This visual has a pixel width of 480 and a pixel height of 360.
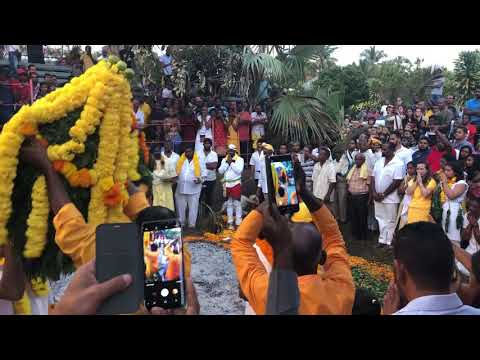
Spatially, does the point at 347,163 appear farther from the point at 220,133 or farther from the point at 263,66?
the point at 263,66

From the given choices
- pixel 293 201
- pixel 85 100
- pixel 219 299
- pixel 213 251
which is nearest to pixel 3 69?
pixel 213 251

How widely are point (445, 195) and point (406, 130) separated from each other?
65.9 inches

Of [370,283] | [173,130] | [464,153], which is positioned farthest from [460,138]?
[173,130]

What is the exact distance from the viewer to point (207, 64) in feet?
21.9

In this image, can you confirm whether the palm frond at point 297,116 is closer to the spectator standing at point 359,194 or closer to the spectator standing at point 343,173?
the spectator standing at point 343,173

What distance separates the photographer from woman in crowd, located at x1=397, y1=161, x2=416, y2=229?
612 cm

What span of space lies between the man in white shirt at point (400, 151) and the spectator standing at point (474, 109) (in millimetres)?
971

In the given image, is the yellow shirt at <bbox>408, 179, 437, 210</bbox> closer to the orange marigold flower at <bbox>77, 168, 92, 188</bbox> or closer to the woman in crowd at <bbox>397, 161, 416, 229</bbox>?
the woman in crowd at <bbox>397, 161, 416, 229</bbox>

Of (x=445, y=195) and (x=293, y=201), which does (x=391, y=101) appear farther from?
(x=293, y=201)

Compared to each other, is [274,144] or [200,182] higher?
[274,144]

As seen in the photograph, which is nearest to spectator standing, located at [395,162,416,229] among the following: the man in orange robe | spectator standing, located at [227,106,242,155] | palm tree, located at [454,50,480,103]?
palm tree, located at [454,50,480,103]

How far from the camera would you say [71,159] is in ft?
6.83

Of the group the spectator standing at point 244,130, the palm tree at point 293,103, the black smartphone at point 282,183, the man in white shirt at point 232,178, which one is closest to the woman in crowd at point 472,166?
the palm tree at point 293,103

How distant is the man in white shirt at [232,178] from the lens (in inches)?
268
